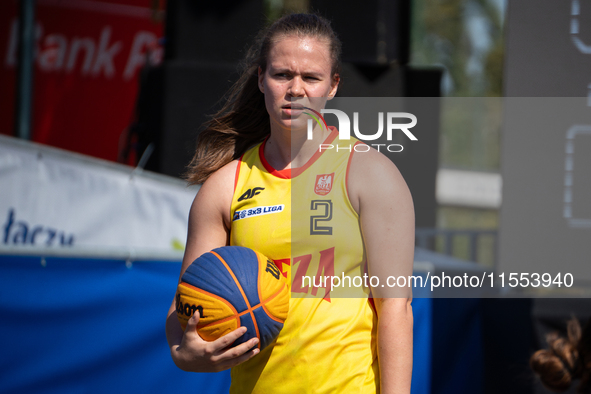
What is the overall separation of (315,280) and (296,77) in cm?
67

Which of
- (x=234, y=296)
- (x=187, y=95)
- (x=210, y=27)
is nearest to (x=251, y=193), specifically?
(x=234, y=296)

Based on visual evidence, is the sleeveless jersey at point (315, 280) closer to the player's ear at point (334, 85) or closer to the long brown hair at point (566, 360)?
the player's ear at point (334, 85)

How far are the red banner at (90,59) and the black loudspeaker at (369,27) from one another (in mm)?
4537

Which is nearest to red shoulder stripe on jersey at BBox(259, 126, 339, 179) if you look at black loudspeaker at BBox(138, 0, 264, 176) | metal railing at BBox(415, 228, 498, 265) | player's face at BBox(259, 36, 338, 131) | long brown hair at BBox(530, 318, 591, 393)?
player's face at BBox(259, 36, 338, 131)

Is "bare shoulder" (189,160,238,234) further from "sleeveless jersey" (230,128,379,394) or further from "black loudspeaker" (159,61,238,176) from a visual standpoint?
"black loudspeaker" (159,61,238,176)

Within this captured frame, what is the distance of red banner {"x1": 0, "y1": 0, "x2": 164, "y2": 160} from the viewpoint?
9.34m

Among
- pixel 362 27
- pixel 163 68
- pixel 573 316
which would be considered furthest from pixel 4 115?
pixel 573 316

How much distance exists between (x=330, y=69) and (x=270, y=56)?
0.21 metres

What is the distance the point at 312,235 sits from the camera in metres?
1.86

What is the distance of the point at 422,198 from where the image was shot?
21.4 feet

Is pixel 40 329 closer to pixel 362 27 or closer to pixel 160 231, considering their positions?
pixel 160 231

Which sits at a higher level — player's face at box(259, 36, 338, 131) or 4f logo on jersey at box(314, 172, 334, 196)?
player's face at box(259, 36, 338, 131)

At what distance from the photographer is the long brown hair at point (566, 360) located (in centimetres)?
296

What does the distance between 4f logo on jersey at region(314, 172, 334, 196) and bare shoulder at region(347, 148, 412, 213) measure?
0.23 ft
